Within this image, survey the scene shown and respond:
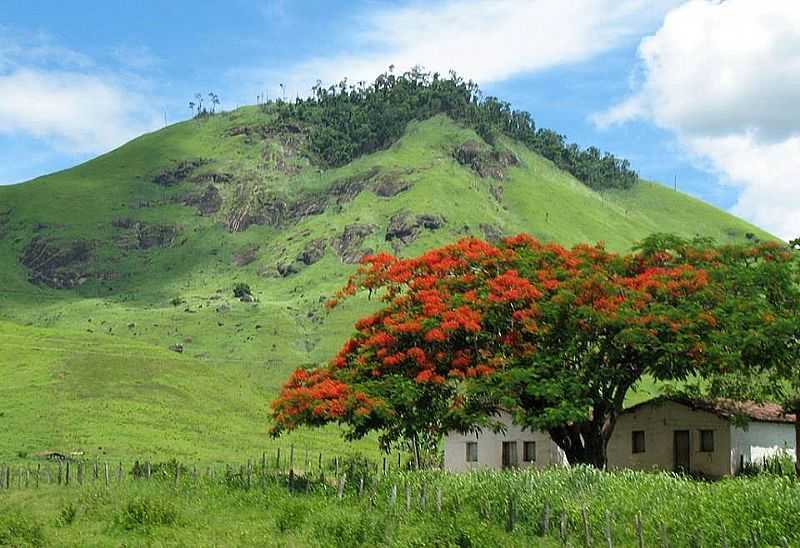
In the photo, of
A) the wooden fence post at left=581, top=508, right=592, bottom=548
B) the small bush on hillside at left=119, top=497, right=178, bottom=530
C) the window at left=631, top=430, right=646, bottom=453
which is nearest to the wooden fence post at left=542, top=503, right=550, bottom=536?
the wooden fence post at left=581, top=508, right=592, bottom=548

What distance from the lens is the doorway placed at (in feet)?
167

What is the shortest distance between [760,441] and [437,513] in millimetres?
28287

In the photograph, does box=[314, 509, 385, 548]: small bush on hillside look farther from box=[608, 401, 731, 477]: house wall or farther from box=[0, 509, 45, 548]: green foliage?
box=[608, 401, 731, 477]: house wall

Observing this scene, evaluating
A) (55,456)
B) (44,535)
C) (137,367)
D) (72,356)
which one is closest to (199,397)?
(137,367)

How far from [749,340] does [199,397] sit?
2435 inches

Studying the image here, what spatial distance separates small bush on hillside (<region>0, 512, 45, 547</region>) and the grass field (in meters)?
0.04

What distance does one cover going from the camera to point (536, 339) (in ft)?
135

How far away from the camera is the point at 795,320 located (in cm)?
3866

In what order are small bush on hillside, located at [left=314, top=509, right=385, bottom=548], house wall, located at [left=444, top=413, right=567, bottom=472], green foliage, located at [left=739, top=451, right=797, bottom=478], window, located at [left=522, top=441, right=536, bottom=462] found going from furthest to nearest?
window, located at [left=522, top=441, right=536, bottom=462], house wall, located at [left=444, top=413, right=567, bottom=472], green foliage, located at [left=739, top=451, right=797, bottom=478], small bush on hillside, located at [left=314, top=509, right=385, bottom=548]

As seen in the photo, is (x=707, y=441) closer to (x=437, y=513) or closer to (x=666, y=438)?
(x=666, y=438)

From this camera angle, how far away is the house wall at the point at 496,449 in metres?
54.6

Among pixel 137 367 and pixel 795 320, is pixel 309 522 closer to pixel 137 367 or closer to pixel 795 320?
pixel 795 320

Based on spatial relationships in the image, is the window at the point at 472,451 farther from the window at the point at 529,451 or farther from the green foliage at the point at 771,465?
the green foliage at the point at 771,465

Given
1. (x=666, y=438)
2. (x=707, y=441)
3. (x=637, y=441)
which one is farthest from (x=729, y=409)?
(x=637, y=441)
